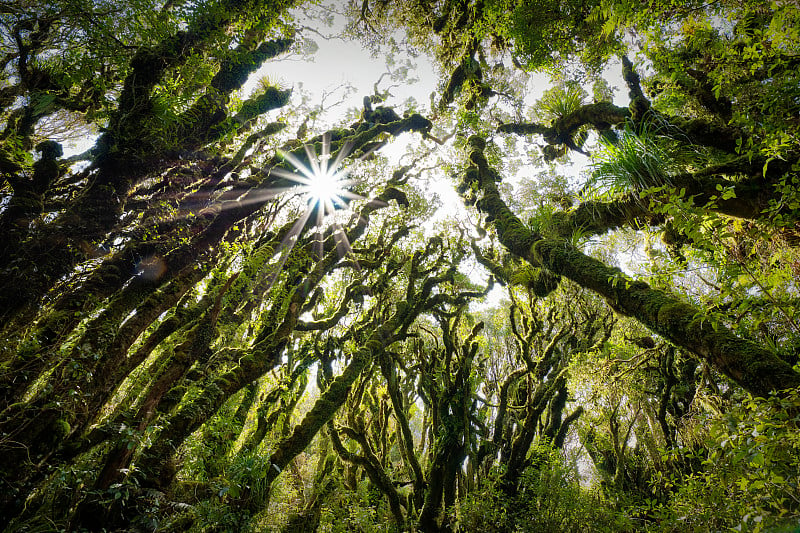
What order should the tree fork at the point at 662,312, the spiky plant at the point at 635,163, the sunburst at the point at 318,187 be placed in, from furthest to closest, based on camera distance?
1. the sunburst at the point at 318,187
2. the spiky plant at the point at 635,163
3. the tree fork at the point at 662,312

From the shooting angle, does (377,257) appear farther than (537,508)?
Yes

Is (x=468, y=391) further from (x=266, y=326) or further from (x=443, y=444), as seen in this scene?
(x=266, y=326)

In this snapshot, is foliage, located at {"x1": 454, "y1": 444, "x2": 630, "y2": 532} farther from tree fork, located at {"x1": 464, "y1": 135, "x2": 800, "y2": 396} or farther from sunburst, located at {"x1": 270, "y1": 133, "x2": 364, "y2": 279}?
sunburst, located at {"x1": 270, "y1": 133, "x2": 364, "y2": 279}

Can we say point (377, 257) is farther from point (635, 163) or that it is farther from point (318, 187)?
point (635, 163)

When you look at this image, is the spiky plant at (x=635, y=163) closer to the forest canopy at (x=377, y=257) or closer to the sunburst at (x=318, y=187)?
the forest canopy at (x=377, y=257)

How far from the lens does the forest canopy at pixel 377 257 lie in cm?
305

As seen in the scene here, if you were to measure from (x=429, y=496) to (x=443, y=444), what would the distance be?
3.44 ft

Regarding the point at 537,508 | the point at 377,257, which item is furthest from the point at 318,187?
the point at 537,508

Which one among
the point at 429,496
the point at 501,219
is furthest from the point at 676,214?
the point at 429,496

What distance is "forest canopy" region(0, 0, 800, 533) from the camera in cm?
305

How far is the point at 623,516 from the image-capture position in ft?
19.3

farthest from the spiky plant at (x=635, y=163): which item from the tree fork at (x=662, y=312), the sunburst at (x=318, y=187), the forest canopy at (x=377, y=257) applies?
the sunburst at (x=318, y=187)

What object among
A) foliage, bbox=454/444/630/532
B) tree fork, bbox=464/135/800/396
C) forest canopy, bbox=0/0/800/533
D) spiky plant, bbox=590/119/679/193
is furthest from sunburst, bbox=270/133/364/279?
foliage, bbox=454/444/630/532

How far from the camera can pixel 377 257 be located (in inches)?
360
